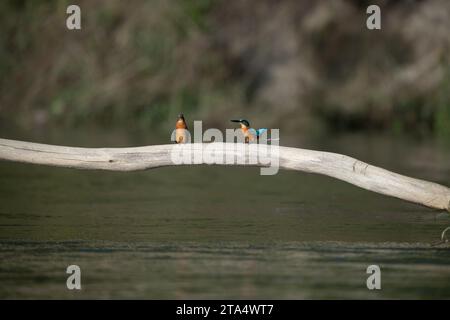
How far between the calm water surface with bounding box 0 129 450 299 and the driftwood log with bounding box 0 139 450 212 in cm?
44

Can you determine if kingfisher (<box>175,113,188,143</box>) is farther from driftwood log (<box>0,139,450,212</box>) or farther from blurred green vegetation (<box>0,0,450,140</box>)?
blurred green vegetation (<box>0,0,450,140</box>)

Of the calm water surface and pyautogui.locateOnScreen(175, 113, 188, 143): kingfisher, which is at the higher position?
pyautogui.locateOnScreen(175, 113, 188, 143): kingfisher

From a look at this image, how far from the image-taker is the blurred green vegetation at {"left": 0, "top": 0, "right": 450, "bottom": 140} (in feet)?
61.1

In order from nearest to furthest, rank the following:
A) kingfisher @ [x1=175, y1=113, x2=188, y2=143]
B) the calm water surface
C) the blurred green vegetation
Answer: the calm water surface < kingfisher @ [x1=175, y1=113, x2=188, y2=143] < the blurred green vegetation

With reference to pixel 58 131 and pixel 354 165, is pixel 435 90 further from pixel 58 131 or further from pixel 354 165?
pixel 354 165

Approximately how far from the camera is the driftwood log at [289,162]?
687 centimetres

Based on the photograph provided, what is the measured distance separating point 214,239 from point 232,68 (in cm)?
1279

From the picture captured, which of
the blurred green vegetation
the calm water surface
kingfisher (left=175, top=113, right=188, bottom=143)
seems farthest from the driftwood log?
the blurred green vegetation

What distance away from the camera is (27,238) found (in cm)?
730

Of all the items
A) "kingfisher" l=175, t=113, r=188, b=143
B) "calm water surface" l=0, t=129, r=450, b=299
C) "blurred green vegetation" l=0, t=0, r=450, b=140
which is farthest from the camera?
"blurred green vegetation" l=0, t=0, r=450, b=140

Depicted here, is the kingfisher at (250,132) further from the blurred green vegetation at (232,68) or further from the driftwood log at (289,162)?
the blurred green vegetation at (232,68)

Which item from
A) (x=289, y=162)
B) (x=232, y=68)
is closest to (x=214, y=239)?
(x=289, y=162)

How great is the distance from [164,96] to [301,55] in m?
3.14

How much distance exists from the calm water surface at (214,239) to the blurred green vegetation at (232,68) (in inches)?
268
